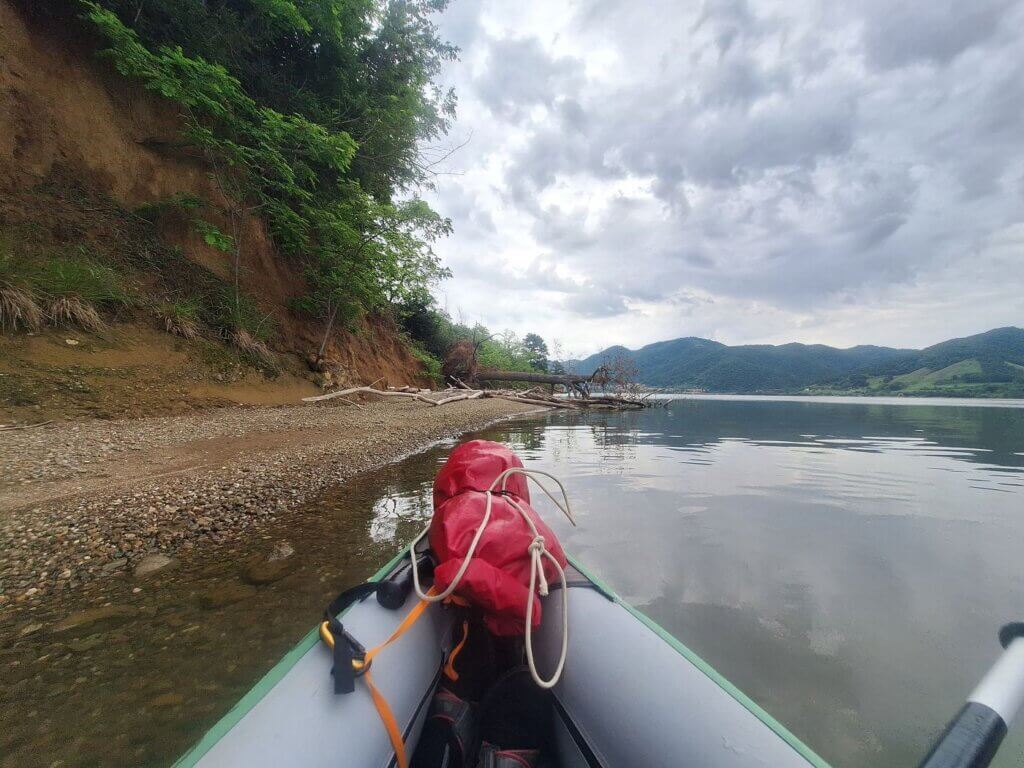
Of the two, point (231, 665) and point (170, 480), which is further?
point (170, 480)

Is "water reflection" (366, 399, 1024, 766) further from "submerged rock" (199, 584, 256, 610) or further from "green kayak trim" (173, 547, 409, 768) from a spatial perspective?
"submerged rock" (199, 584, 256, 610)

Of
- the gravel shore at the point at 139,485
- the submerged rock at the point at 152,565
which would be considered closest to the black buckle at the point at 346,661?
the submerged rock at the point at 152,565

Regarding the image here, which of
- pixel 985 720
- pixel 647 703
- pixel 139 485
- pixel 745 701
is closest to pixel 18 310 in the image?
pixel 139 485

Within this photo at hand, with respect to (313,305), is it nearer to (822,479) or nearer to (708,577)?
(708,577)

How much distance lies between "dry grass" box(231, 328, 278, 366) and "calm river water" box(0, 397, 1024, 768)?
5.72 m

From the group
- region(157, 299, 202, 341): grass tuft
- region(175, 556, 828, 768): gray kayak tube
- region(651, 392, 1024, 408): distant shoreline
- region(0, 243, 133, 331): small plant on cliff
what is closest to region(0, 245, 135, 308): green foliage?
region(0, 243, 133, 331): small plant on cliff

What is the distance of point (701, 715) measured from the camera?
1128 millimetres

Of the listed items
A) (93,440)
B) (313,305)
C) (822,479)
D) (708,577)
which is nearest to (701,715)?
(708,577)

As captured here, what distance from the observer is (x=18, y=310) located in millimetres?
5414

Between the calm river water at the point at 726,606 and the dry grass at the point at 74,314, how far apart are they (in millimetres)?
5604

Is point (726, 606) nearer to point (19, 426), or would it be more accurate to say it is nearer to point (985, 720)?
point (985, 720)

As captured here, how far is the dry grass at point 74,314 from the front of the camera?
5914 millimetres

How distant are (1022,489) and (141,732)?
11221 mm

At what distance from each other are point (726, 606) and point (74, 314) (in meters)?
9.90
